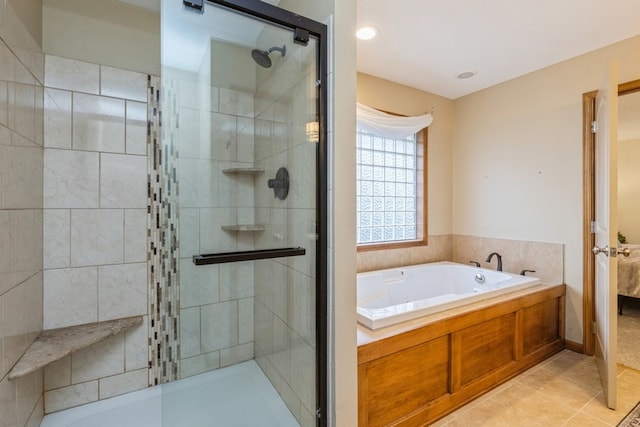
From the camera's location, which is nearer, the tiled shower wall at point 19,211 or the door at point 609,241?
the tiled shower wall at point 19,211

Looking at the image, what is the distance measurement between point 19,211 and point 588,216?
383 cm

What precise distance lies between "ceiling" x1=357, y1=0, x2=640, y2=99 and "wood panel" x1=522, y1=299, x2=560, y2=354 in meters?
2.10

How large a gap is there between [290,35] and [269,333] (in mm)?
1615

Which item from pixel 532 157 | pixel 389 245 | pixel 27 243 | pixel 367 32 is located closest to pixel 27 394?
pixel 27 243

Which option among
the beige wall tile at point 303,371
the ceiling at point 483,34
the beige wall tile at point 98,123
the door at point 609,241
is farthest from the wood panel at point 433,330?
the ceiling at point 483,34

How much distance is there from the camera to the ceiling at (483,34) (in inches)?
76.4

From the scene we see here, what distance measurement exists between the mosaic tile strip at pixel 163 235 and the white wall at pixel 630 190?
6866 mm

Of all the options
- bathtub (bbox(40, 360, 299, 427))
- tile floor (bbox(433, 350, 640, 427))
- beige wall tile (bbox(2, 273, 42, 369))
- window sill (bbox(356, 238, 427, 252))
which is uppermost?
window sill (bbox(356, 238, 427, 252))

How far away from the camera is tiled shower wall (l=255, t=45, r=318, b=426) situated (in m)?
1.46

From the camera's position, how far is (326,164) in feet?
4.53

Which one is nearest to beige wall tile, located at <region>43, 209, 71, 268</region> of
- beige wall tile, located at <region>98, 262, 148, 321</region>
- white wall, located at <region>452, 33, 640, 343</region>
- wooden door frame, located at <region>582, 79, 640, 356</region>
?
beige wall tile, located at <region>98, 262, 148, 321</region>

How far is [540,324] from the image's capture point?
2426mm

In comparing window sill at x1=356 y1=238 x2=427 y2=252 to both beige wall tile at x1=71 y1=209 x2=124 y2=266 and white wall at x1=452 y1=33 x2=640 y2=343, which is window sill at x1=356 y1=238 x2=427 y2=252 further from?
beige wall tile at x1=71 y1=209 x2=124 y2=266

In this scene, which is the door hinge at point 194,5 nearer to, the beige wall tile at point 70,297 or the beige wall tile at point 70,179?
the beige wall tile at point 70,179
